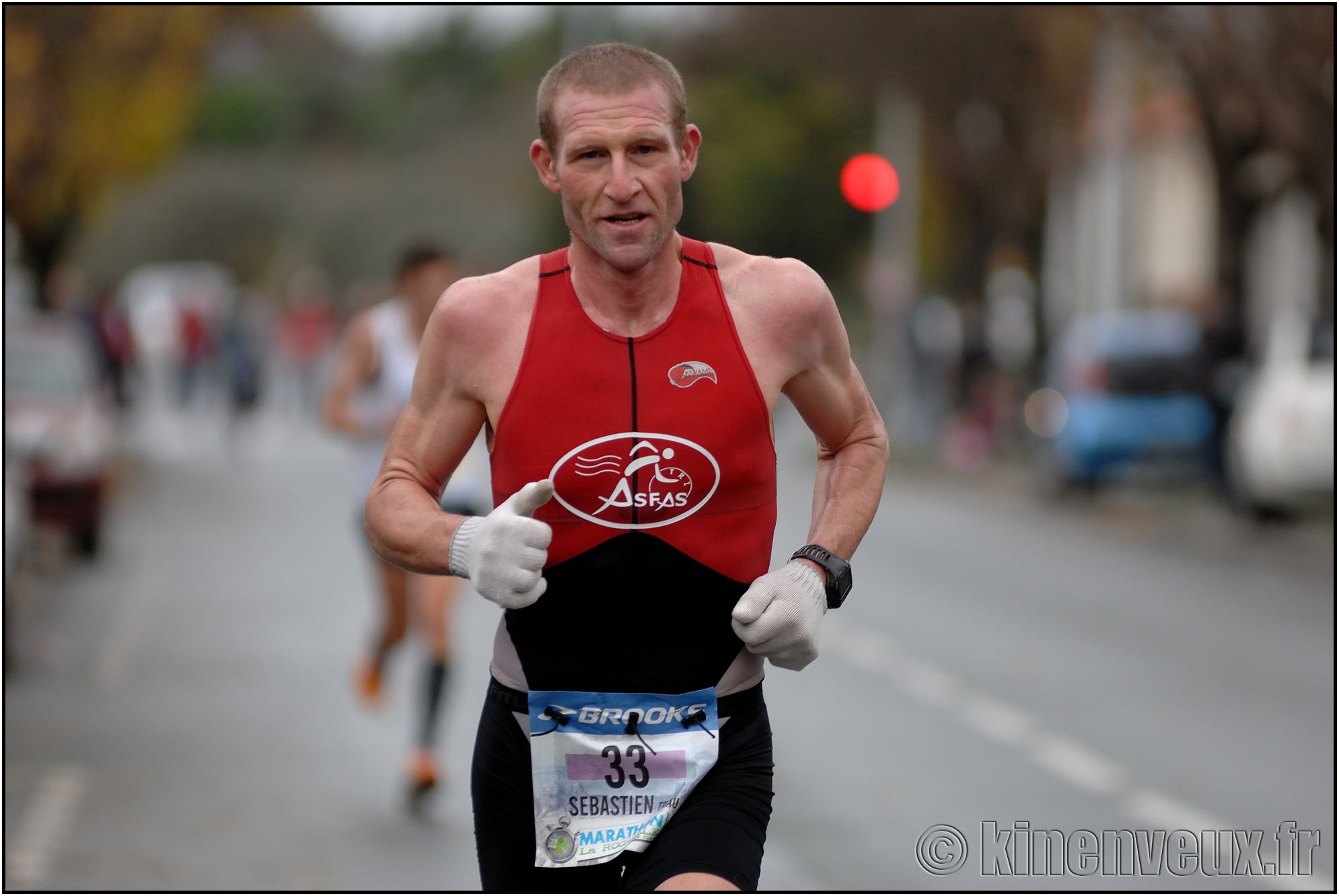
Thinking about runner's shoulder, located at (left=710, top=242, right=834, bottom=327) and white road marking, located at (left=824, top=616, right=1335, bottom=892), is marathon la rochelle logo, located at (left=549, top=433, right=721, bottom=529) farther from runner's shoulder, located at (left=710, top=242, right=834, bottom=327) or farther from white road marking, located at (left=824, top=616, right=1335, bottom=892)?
white road marking, located at (left=824, top=616, right=1335, bottom=892)

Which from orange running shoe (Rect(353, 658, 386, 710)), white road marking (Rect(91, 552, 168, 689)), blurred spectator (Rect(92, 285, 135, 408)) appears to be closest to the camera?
orange running shoe (Rect(353, 658, 386, 710))

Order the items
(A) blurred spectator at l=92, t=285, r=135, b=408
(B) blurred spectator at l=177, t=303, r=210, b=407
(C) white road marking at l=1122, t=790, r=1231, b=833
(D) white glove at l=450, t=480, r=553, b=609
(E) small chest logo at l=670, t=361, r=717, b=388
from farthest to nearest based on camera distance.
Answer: (B) blurred spectator at l=177, t=303, r=210, b=407
(A) blurred spectator at l=92, t=285, r=135, b=408
(C) white road marking at l=1122, t=790, r=1231, b=833
(E) small chest logo at l=670, t=361, r=717, b=388
(D) white glove at l=450, t=480, r=553, b=609

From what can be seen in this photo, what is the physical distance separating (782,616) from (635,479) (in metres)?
0.35

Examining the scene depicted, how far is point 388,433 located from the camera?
8.30 metres

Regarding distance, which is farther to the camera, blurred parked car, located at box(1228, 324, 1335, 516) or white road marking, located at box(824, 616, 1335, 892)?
blurred parked car, located at box(1228, 324, 1335, 516)

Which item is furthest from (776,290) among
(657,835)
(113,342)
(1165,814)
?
(113,342)

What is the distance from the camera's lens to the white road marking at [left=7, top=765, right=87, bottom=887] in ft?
23.4

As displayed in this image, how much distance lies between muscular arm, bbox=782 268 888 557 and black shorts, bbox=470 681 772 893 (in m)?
0.35

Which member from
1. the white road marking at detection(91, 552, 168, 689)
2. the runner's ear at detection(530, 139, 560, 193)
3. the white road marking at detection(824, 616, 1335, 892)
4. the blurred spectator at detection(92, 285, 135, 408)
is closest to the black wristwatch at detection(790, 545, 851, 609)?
the runner's ear at detection(530, 139, 560, 193)

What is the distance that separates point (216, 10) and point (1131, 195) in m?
12.3

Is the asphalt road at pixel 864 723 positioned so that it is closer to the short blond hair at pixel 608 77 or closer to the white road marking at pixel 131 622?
the white road marking at pixel 131 622

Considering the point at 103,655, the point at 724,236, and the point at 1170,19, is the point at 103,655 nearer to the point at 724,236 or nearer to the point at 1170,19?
the point at 1170,19

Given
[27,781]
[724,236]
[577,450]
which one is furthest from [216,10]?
[724,236]

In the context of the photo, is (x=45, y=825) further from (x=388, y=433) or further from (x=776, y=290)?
(x=776, y=290)
